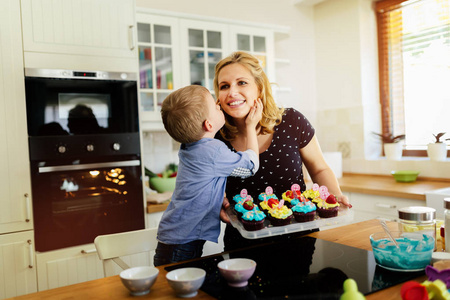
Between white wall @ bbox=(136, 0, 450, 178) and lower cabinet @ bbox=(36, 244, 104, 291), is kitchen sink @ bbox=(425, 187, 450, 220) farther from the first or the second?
lower cabinet @ bbox=(36, 244, 104, 291)

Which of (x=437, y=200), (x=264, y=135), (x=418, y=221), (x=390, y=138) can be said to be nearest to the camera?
(x=418, y=221)

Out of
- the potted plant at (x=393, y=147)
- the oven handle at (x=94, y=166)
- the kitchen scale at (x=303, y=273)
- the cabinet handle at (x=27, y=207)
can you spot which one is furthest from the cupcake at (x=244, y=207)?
the potted plant at (x=393, y=147)

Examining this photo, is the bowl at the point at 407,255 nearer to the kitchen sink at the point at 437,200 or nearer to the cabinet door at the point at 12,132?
the kitchen sink at the point at 437,200

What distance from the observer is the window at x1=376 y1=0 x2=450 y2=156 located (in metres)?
3.10

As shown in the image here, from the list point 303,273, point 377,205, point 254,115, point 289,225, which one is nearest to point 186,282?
point 303,273

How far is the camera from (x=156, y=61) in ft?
9.40

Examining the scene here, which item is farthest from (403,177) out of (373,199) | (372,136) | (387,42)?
(387,42)

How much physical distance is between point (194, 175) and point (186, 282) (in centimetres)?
52

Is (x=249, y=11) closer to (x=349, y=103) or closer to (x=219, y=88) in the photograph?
(x=349, y=103)

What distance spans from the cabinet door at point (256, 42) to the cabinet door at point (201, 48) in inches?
3.4

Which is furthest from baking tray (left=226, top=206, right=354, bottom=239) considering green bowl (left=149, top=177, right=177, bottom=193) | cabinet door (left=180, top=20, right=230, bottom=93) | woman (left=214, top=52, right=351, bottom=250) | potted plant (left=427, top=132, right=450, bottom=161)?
potted plant (left=427, top=132, right=450, bottom=161)

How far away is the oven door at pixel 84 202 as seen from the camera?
2.30 meters

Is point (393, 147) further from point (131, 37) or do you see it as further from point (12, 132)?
point (12, 132)

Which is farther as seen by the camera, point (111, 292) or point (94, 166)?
point (94, 166)
